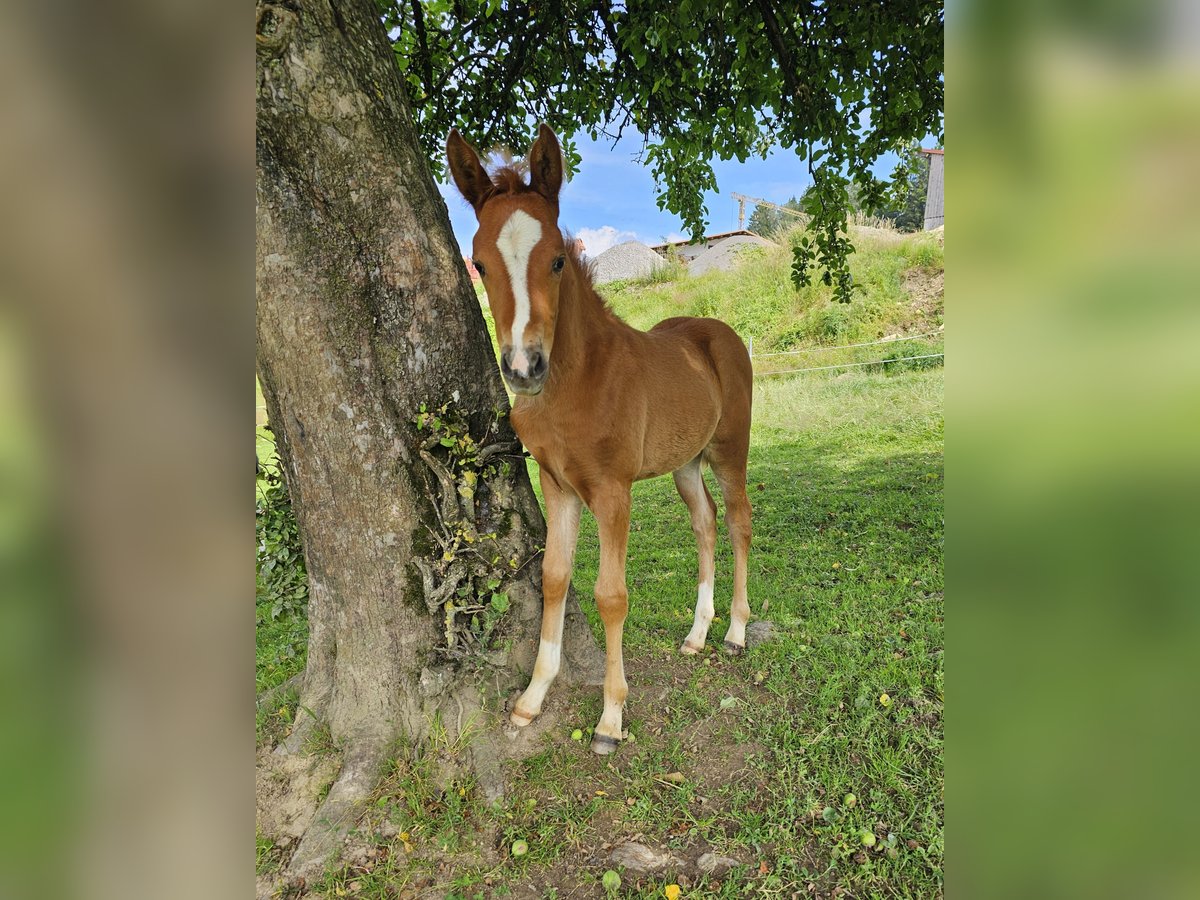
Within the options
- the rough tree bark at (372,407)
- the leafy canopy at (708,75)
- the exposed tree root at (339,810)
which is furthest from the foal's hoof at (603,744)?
the leafy canopy at (708,75)

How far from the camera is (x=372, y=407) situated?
105 inches

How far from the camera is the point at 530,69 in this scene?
526cm

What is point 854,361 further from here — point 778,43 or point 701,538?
point 701,538

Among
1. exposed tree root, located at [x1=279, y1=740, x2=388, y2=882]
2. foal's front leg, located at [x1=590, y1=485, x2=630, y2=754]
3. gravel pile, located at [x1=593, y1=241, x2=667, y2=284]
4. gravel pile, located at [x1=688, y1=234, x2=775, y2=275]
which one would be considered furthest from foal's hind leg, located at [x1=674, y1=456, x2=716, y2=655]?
gravel pile, located at [x1=593, y1=241, x2=667, y2=284]

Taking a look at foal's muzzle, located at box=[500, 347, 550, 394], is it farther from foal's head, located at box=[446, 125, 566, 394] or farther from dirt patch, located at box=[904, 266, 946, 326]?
dirt patch, located at box=[904, 266, 946, 326]

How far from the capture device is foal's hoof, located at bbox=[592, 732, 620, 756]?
2.88m

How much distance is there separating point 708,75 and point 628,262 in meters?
21.3

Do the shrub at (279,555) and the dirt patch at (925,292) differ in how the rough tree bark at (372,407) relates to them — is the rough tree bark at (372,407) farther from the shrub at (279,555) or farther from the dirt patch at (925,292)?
the dirt patch at (925,292)
